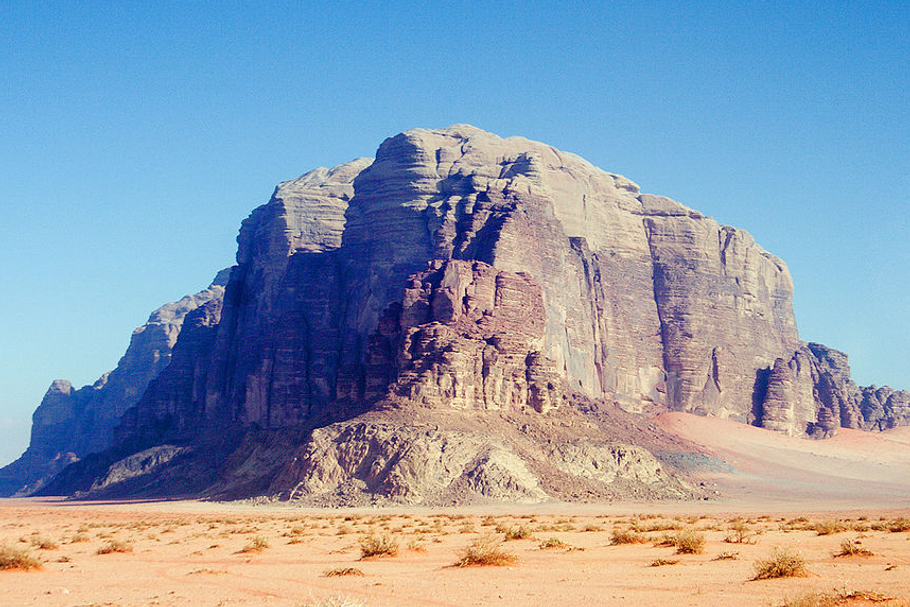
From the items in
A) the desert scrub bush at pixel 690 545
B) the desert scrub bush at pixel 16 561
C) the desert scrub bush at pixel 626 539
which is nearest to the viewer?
the desert scrub bush at pixel 690 545

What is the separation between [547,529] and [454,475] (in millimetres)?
33676

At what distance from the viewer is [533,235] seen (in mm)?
116250

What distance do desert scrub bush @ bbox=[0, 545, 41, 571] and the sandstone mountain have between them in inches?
1737

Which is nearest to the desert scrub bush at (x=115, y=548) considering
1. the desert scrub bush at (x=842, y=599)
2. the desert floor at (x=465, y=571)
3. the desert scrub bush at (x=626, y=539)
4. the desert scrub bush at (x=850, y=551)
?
the desert floor at (x=465, y=571)

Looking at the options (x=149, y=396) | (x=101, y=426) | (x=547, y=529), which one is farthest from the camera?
(x=101, y=426)

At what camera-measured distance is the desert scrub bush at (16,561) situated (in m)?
31.4

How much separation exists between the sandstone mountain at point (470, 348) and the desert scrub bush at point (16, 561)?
44112mm

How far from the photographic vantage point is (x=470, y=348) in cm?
8988

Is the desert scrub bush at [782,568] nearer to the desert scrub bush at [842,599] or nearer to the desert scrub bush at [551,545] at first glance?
the desert scrub bush at [842,599]

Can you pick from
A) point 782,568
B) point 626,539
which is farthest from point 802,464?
point 782,568

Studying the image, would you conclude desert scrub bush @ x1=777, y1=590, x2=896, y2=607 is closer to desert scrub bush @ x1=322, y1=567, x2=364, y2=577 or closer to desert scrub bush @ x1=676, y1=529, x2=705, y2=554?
desert scrub bush @ x1=676, y1=529, x2=705, y2=554

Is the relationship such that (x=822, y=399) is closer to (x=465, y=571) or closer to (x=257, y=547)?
(x=257, y=547)

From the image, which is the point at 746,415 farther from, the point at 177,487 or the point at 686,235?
the point at 177,487

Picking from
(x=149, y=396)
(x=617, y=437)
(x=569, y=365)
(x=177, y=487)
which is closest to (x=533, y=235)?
(x=569, y=365)
